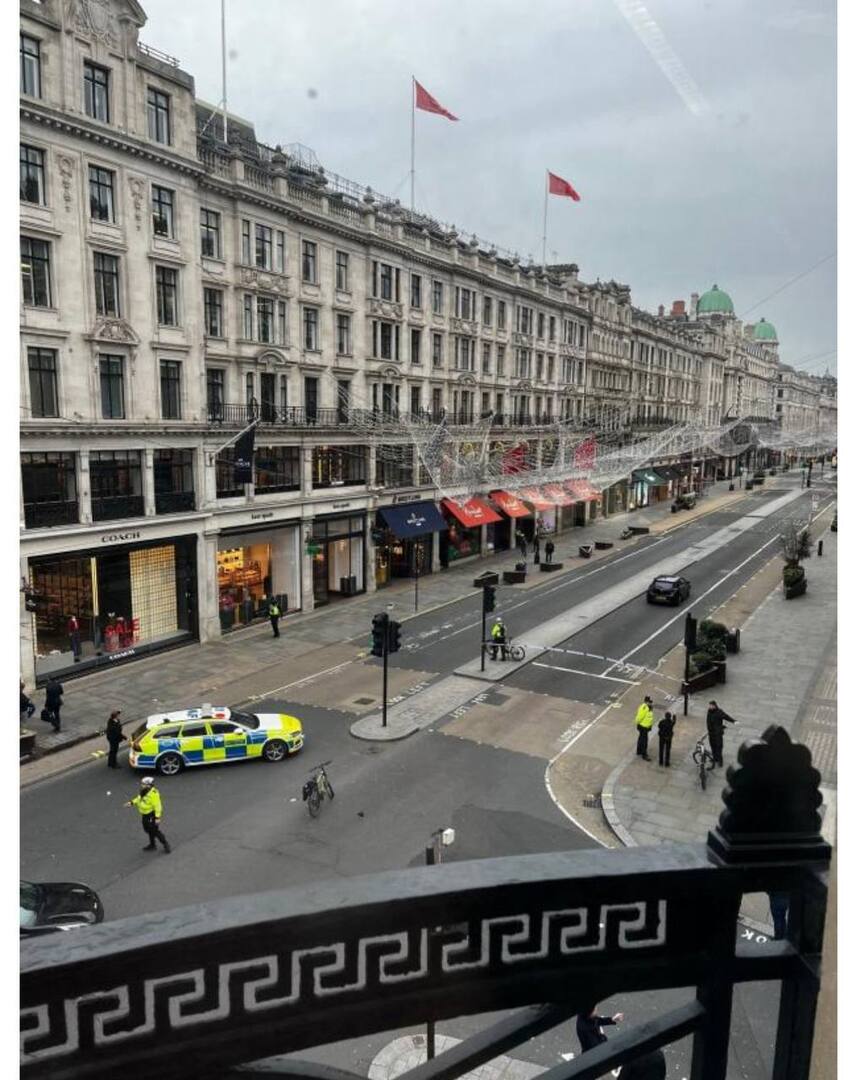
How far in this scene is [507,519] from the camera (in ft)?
162

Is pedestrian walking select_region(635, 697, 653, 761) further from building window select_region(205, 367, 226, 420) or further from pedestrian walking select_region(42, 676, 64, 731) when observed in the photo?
building window select_region(205, 367, 226, 420)

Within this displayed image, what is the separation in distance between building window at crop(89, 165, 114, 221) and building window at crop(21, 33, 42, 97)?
233 centimetres

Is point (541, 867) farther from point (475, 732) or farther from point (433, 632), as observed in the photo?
point (433, 632)

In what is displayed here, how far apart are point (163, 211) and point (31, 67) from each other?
17.7 ft

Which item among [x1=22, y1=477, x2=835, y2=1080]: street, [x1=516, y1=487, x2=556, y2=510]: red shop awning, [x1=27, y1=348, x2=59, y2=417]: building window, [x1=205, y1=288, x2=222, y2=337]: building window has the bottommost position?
[x1=22, y1=477, x2=835, y2=1080]: street

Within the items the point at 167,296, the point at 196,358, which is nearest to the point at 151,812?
the point at 196,358

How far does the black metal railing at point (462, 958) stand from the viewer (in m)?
2.15

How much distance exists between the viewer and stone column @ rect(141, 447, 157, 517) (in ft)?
85.7

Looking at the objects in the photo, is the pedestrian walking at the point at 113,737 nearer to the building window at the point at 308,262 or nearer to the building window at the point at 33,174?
the building window at the point at 33,174

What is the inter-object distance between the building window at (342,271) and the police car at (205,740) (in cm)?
2163

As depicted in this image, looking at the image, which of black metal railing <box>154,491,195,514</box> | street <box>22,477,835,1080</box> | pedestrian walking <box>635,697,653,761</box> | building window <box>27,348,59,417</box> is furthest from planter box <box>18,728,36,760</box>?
pedestrian walking <box>635,697,653,761</box>

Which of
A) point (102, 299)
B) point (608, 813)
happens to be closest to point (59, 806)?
point (608, 813)

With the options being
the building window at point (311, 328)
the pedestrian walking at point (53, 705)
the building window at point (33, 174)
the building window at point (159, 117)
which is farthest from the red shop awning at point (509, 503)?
the pedestrian walking at point (53, 705)

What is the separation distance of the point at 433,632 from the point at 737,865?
27.9 metres
